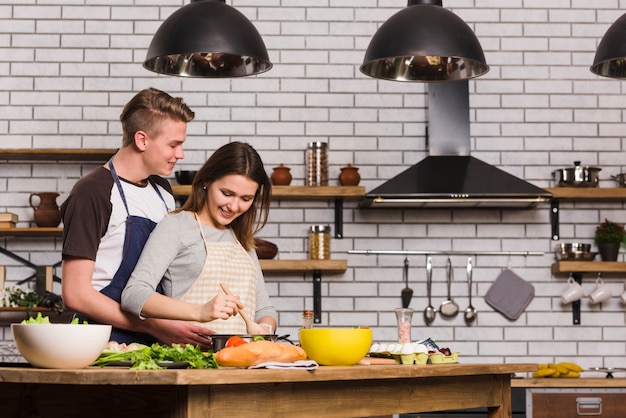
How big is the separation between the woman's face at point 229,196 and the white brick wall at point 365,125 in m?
2.80

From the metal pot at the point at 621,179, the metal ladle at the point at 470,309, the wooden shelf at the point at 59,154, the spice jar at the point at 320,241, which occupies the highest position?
the wooden shelf at the point at 59,154

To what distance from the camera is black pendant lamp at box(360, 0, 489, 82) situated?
137 inches

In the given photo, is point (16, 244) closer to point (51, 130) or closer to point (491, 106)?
point (51, 130)

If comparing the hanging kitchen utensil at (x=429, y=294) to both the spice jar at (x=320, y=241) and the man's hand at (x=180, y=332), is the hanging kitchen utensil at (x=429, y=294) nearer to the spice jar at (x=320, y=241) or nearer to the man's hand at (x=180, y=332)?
the spice jar at (x=320, y=241)

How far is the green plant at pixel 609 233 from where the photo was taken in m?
5.71

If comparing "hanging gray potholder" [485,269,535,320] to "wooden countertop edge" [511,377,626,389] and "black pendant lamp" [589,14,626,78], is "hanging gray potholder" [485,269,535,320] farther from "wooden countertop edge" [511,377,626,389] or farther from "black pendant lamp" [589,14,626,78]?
"black pendant lamp" [589,14,626,78]

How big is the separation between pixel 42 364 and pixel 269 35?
4.36 meters

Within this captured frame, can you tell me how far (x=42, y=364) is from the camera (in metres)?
1.89

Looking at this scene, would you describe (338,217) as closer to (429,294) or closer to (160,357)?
(429,294)

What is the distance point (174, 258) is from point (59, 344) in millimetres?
1060

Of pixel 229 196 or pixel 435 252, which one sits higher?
pixel 229 196

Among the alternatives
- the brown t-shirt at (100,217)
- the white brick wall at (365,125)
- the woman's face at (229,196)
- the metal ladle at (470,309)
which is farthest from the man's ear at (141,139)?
the metal ladle at (470,309)

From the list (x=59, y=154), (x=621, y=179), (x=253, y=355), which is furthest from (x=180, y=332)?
(x=621, y=179)

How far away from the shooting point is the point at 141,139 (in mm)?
3098
